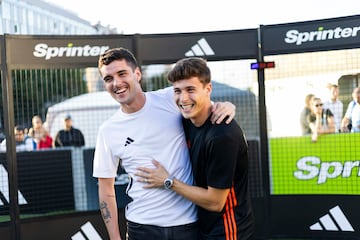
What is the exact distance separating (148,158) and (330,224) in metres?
3.73

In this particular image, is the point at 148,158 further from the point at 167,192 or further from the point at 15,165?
the point at 15,165

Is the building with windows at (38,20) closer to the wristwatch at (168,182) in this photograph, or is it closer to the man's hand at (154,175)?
the man's hand at (154,175)

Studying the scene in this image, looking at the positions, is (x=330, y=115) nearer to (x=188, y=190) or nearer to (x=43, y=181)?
(x=43, y=181)

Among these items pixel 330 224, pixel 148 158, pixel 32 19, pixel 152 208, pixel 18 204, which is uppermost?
pixel 32 19

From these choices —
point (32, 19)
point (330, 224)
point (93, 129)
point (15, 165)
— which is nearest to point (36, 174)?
point (15, 165)

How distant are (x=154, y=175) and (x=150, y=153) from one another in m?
0.16

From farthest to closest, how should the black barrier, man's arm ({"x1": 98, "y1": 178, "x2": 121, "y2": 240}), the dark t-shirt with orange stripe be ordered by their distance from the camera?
the black barrier, man's arm ({"x1": 98, "y1": 178, "x2": 121, "y2": 240}), the dark t-shirt with orange stripe

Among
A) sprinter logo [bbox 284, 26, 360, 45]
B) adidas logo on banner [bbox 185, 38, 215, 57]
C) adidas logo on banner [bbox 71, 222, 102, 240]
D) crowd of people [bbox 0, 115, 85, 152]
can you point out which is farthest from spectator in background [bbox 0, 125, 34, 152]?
sprinter logo [bbox 284, 26, 360, 45]

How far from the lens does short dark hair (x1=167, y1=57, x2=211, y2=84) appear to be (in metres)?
2.85

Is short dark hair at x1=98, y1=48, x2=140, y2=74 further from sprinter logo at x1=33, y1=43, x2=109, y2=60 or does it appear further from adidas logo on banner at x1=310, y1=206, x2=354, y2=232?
adidas logo on banner at x1=310, y1=206, x2=354, y2=232

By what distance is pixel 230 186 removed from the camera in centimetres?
280

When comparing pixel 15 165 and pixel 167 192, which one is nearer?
pixel 167 192

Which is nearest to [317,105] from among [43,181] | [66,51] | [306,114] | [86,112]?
[306,114]

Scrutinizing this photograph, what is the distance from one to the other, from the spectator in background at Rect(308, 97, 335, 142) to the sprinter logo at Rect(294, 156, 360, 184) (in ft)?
0.94
